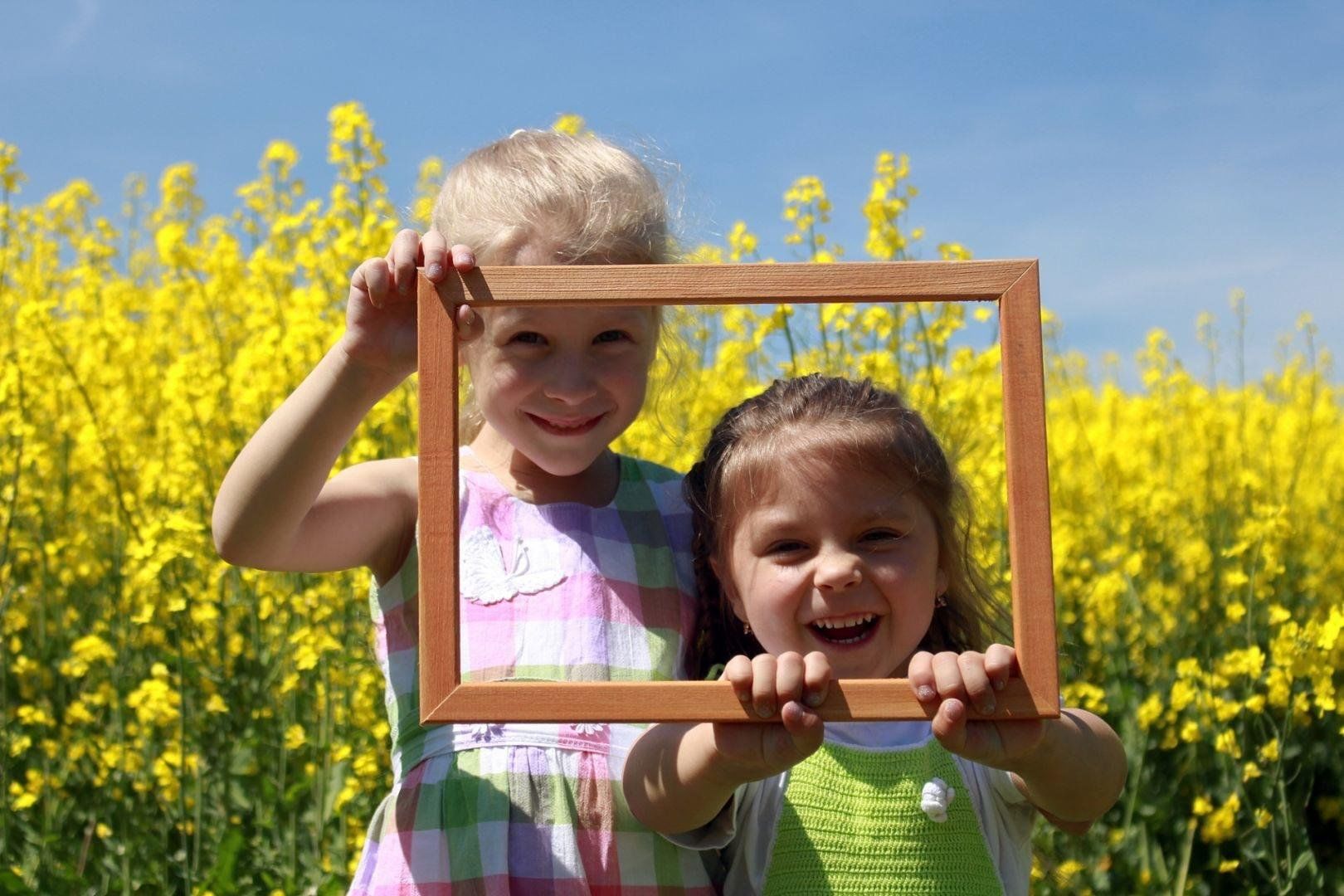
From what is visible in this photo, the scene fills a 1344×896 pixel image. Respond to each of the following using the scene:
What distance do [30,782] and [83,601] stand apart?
0.83 metres

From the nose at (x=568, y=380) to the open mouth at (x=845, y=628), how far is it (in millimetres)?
422

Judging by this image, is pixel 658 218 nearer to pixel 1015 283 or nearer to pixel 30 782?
pixel 1015 283

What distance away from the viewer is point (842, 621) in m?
1.81

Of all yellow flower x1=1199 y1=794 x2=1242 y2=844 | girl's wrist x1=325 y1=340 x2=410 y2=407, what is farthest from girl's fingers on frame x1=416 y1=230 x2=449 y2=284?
yellow flower x1=1199 y1=794 x2=1242 y2=844

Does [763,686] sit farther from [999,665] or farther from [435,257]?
[435,257]

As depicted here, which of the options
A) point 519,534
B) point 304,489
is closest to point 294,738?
point 519,534

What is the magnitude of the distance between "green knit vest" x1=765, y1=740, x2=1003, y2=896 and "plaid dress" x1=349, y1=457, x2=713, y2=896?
15 cm

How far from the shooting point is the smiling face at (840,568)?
180 centimetres

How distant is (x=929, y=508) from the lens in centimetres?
195

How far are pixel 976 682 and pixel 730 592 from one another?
1.56 feet

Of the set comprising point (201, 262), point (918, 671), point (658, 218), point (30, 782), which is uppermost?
point (201, 262)

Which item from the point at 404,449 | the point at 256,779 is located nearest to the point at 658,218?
the point at 404,449

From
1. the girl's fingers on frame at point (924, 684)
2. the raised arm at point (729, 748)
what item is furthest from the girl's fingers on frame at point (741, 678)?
the girl's fingers on frame at point (924, 684)

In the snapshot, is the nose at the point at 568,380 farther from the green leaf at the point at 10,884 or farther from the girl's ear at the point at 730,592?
the green leaf at the point at 10,884
